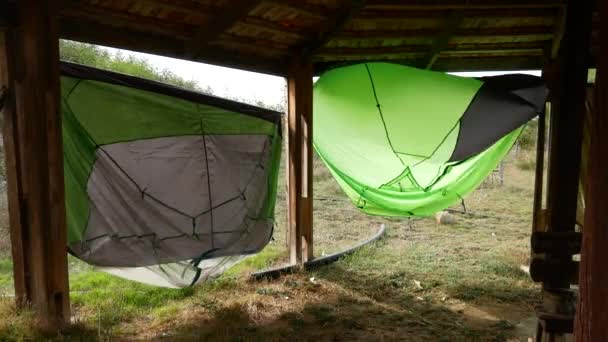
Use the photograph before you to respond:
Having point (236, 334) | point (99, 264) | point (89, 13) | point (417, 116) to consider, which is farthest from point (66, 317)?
point (417, 116)

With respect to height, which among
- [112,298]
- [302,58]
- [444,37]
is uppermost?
[444,37]

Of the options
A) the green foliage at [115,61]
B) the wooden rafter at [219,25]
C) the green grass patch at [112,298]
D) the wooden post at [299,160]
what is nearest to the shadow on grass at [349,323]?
the green grass patch at [112,298]

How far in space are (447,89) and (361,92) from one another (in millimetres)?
621

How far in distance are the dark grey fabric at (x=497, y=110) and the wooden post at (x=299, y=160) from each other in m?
1.35

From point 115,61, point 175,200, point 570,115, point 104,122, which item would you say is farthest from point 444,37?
point 115,61

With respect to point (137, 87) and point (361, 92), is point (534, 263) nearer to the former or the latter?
point (361, 92)

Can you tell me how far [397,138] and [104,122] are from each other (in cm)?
190

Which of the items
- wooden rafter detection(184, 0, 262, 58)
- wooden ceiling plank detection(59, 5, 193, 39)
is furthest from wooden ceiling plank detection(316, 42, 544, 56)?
wooden ceiling plank detection(59, 5, 193, 39)

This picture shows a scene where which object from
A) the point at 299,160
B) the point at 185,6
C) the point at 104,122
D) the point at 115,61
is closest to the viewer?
the point at 104,122

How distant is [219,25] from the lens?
267cm

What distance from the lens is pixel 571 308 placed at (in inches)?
57.4

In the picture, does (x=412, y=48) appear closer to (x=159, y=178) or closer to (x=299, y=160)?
(x=299, y=160)

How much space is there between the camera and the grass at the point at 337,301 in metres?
2.52

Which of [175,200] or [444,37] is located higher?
[444,37]
